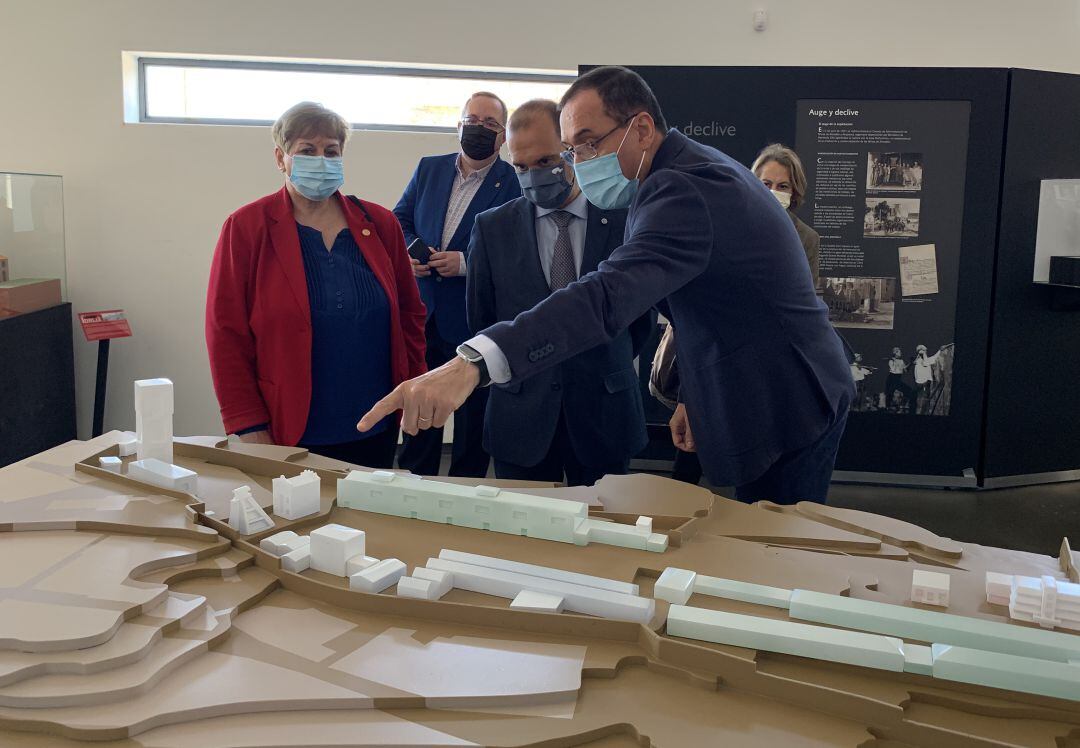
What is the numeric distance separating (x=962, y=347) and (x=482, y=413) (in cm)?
288

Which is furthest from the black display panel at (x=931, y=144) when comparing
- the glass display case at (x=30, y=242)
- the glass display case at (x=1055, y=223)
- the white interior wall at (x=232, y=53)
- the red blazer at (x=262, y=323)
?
the glass display case at (x=30, y=242)

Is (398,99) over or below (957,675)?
over

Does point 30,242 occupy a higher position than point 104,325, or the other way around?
point 30,242

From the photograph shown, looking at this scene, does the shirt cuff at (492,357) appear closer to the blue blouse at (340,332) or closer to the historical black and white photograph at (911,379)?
the blue blouse at (340,332)

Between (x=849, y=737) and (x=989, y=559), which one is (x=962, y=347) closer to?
(x=989, y=559)

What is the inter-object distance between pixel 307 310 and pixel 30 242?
2895 mm

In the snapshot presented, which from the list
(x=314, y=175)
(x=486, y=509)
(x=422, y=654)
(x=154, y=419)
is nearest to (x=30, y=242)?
(x=314, y=175)

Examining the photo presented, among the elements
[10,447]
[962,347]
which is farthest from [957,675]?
[10,447]

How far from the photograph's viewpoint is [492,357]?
68.7 inches

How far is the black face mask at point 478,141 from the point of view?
10.7ft

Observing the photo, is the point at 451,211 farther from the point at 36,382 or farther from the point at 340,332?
the point at 36,382

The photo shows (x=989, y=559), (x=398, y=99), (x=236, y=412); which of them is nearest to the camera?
(x=989, y=559)

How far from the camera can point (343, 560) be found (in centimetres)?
151

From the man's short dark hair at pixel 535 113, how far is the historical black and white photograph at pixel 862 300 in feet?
8.29
